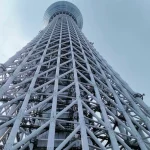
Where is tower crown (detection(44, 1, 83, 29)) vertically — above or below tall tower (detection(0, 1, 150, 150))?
above

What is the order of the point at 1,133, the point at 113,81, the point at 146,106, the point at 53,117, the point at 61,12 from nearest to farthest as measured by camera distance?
the point at 53,117, the point at 1,133, the point at 146,106, the point at 113,81, the point at 61,12

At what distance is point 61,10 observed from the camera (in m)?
41.4

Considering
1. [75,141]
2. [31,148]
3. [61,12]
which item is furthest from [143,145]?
[61,12]

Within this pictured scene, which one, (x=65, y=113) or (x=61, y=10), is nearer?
(x=65, y=113)

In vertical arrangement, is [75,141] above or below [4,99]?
below

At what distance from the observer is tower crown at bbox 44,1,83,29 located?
4156 cm

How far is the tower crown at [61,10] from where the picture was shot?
136 ft

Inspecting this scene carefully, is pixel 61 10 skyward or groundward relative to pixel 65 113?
skyward

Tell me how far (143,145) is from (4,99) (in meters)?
6.61

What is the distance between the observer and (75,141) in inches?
360

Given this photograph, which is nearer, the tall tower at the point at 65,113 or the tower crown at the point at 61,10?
the tall tower at the point at 65,113

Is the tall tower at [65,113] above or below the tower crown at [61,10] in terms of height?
below

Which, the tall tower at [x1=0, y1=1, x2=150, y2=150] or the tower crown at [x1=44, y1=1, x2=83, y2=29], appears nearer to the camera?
the tall tower at [x1=0, y1=1, x2=150, y2=150]

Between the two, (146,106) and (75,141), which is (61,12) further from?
(75,141)
